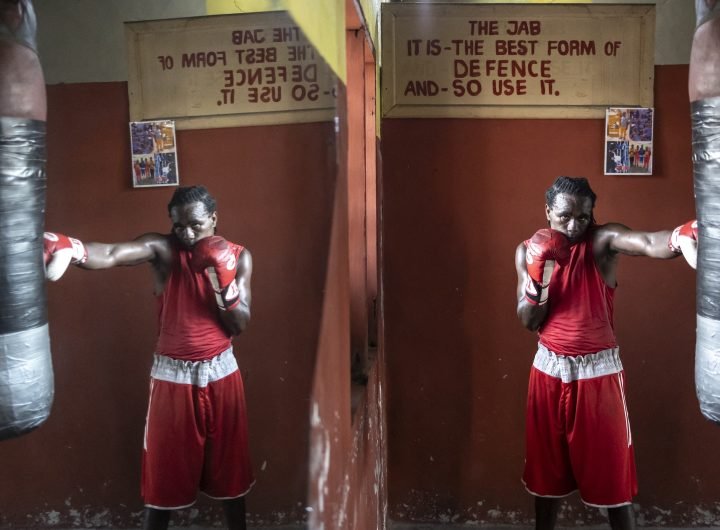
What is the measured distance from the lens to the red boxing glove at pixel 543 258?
2.22m

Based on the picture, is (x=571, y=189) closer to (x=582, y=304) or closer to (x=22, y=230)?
(x=582, y=304)

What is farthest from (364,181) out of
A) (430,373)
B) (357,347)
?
(430,373)

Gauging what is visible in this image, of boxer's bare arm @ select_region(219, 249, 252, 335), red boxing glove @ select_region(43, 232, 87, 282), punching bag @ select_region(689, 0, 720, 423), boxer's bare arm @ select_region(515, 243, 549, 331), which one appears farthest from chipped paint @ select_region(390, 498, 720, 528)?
red boxing glove @ select_region(43, 232, 87, 282)

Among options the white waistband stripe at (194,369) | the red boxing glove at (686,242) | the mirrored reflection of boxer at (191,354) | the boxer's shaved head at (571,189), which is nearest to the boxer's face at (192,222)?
the mirrored reflection of boxer at (191,354)

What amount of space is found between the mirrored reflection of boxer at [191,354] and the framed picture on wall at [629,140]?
2096 mm

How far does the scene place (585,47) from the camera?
2398mm

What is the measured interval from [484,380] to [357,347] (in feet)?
2.83

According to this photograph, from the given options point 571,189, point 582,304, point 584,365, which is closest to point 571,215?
point 571,189

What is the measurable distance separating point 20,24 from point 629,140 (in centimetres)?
236

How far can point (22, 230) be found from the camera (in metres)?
0.39

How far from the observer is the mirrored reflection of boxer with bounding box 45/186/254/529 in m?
0.48

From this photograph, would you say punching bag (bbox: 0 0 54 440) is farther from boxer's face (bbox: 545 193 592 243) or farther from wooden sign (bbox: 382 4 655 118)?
wooden sign (bbox: 382 4 655 118)

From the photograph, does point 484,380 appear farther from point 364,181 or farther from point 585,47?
point 585,47

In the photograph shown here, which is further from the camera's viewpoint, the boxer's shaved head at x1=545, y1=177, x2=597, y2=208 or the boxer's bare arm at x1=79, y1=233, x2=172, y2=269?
the boxer's shaved head at x1=545, y1=177, x2=597, y2=208
